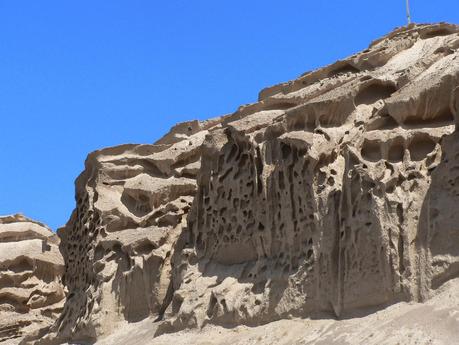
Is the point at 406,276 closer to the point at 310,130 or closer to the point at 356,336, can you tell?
the point at 356,336

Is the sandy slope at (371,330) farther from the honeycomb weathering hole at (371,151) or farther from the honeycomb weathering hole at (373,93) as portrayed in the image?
the honeycomb weathering hole at (373,93)

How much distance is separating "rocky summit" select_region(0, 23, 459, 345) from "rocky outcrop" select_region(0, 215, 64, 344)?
5.92 meters

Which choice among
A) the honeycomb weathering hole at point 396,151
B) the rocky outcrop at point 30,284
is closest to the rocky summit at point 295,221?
the honeycomb weathering hole at point 396,151

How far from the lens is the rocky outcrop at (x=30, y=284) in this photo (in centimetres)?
3319

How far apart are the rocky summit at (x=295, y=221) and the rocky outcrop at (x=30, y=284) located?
233 inches

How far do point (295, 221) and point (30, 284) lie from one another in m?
18.6

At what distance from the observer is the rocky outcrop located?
1307 inches

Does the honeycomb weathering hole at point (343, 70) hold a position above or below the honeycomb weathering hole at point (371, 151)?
above

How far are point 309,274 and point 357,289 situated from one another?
1.52 meters

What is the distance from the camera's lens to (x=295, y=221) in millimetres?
18375

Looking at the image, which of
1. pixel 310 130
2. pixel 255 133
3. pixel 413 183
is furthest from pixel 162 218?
pixel 413 183

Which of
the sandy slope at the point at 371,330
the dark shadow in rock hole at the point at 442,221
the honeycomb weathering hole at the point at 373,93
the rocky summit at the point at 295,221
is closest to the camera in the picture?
the sandy slope at the point at 371,330

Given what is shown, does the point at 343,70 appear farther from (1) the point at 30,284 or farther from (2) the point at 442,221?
(1) the point at 30,284

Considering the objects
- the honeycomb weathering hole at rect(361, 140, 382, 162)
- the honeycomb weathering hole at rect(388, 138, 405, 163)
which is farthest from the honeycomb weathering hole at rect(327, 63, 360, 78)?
the honeycomb weathering hole at rect(388, 138, 405, 163)
